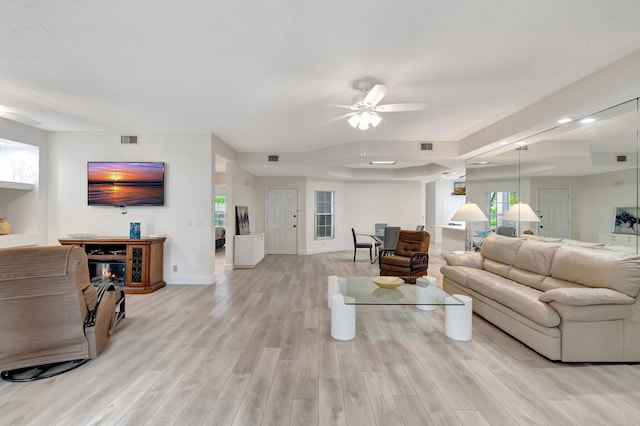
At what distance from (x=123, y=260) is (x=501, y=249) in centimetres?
578

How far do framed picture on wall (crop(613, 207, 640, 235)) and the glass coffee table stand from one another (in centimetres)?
168

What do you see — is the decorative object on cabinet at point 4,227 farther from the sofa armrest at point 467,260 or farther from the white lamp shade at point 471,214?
the white lamp shade at point 471,214

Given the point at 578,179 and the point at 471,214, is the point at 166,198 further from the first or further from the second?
the point at 578,179

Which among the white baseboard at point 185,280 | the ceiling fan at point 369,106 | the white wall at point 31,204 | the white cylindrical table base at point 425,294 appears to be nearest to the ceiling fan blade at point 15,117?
the white wall at point 31,204

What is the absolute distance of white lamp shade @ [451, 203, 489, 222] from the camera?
16.6 feet

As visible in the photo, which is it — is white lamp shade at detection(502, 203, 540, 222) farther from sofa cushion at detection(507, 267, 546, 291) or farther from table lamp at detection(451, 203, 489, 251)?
sofa cushion at detection(507, 267, 546, 291)

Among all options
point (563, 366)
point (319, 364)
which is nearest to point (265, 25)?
point (319, 364)

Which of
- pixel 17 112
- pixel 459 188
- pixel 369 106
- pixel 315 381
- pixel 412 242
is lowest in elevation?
pixel 315 381

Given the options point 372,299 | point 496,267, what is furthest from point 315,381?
point 496,267

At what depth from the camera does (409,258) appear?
5211 millimetres

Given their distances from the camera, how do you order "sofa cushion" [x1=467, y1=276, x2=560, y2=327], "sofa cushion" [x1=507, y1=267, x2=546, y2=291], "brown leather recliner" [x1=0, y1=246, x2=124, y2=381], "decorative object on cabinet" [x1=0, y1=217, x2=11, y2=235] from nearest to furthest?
"brown leather recliner" [x1=0, y1=246, x2=124, y2=381], "sofa cushion" [x1=467, y1=276, x2=560, y2=327], "sofa cushion" [x1=507, y1=267, x2=546, y2=291], "decorative object on cabinet" [x1=0, y1=217, x2=11, y2=235]

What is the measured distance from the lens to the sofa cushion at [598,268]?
249 cm

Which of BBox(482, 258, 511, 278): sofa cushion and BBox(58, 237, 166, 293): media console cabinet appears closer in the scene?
BBox(482, 258, 511, 278): sofa cushion

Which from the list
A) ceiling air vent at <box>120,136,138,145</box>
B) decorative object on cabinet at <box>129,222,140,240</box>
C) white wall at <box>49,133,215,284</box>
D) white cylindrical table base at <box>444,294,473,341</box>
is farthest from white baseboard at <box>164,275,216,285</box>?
white cylindrical table base at <box>444,294,473,341</box>
